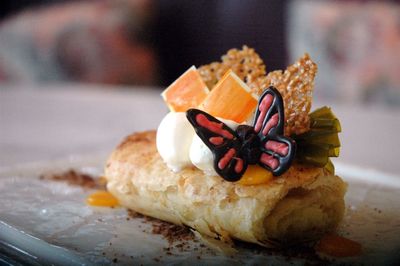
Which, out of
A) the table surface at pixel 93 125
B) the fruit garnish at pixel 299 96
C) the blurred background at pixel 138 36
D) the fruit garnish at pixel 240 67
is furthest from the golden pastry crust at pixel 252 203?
the blurred background at pixel 138 36

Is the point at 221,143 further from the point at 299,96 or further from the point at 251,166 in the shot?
the point at 299,96

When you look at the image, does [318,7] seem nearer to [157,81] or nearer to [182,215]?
[157,81]

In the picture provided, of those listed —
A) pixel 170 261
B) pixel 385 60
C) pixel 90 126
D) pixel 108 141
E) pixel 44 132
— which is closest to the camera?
pixel 170 261

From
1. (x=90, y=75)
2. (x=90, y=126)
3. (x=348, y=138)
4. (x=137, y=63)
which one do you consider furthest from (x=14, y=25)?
(x=348, y=138)

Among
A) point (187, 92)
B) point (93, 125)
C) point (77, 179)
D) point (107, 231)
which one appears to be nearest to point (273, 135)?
point (187, 92)

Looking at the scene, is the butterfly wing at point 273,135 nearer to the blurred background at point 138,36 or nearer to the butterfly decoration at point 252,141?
the butterfly decoration at point 252,141

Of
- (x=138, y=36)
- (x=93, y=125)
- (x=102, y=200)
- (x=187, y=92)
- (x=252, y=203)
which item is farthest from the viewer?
(x=138, y=36)

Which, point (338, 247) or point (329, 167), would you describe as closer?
point (338, 247)
